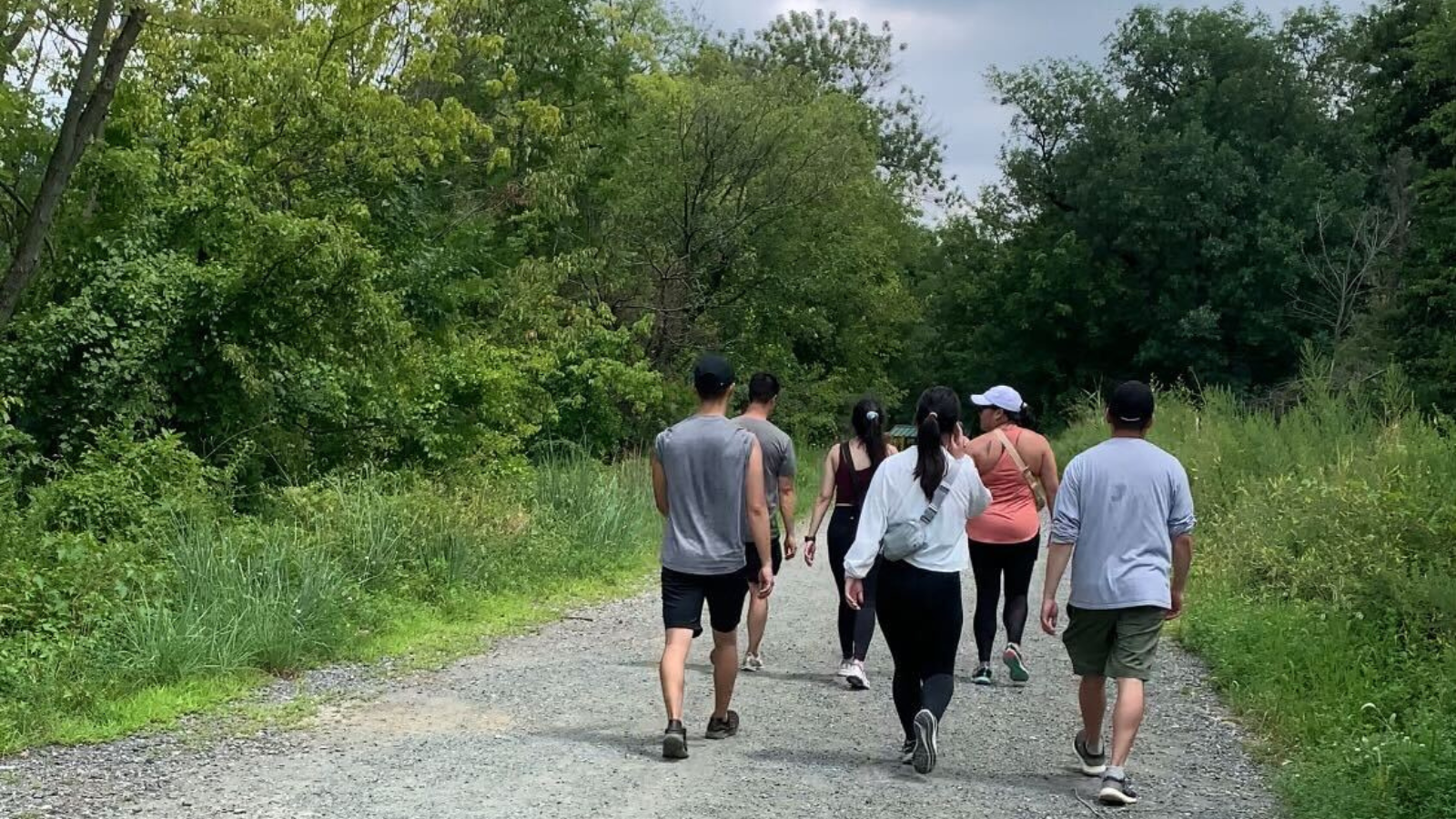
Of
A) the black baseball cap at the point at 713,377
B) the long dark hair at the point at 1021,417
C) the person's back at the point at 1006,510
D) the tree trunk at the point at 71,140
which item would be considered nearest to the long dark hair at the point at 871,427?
the person's back at the point at 1006,510

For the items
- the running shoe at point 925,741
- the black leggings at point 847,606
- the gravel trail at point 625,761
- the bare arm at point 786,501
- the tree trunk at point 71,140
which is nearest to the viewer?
the gravel trail at point 625,761

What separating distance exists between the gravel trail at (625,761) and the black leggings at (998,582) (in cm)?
36

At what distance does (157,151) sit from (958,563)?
453 inches

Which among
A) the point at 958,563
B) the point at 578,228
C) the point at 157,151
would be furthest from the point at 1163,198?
the point at 958,563

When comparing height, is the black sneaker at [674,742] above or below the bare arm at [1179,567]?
below

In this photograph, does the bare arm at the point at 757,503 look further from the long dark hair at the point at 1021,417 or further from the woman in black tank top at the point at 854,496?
the long dark hair at the point at 1021,417

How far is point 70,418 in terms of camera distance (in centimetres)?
1270

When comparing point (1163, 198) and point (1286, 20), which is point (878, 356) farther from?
point (1286, 20)

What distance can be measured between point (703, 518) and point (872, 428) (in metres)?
2.35

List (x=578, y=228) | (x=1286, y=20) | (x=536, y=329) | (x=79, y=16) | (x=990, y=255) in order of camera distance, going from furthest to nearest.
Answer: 1. (x=990, y=255)
2. (x=1286, y=20)
3. (x=578, y=228)
4. (x=536, y=329)
5. (x=79, y=16)

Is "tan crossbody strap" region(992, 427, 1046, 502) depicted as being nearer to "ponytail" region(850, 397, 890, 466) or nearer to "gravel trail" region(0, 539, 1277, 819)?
"ponytail" region(850, 397, 890, 466)

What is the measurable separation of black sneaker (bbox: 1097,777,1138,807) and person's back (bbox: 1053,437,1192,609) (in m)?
0.75

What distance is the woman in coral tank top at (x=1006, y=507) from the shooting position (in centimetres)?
818

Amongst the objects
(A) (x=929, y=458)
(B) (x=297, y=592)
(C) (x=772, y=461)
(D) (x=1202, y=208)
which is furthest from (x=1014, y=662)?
(D) (x=1202, y=208)
